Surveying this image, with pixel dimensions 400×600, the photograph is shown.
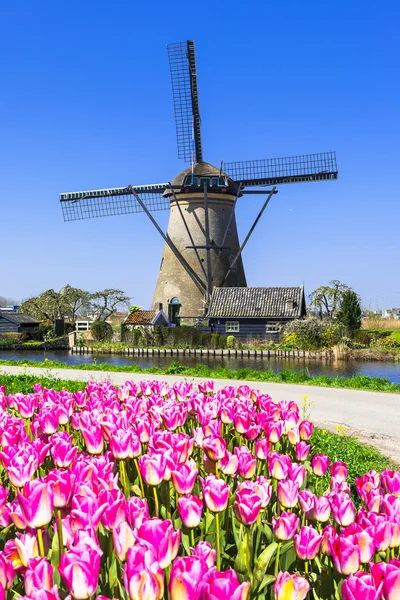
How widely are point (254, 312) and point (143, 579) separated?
3593 cm

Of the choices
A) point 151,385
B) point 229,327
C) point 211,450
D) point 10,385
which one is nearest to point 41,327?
point 229,327

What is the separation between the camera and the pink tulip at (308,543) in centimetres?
291

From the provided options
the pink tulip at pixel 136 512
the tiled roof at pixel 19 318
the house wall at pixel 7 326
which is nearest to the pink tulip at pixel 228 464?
the pink tulip at pixel 136 512

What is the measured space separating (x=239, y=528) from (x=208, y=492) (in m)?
0.53

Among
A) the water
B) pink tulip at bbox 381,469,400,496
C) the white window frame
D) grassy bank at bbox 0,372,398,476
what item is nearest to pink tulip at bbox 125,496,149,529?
pink tulip at bbox 381,469,400,496

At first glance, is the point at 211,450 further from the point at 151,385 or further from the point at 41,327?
the point at 41,327

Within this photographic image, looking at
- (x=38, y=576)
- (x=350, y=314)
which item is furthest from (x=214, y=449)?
(x=350, y=314)

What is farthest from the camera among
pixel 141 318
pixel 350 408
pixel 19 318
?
pixel 19 318

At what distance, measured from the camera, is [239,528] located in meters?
3.60

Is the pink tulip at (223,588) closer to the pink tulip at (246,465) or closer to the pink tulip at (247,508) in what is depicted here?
the pink tulip at (247,508)

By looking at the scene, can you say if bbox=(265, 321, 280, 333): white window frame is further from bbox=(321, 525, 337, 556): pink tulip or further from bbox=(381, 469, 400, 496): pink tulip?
bbox=(321, 525, 337, 556): pink tulip

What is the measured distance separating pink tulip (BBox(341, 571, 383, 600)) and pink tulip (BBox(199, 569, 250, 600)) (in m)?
0.34

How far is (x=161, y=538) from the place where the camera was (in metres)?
2.59

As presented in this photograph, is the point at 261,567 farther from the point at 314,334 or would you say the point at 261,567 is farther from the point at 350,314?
the point at 350,314
